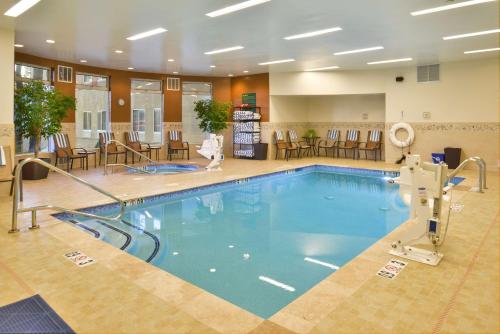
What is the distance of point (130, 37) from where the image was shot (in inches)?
284

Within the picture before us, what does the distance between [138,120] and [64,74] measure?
2.74 metres

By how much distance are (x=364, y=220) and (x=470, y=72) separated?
21.7ft

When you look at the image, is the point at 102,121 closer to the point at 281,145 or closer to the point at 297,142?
Result: the point at 281,145

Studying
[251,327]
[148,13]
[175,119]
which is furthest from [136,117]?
[251,327]

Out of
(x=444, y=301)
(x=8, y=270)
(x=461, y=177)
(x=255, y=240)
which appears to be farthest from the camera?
(x=461, y=177)

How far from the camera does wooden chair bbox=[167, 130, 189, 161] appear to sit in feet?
40.1

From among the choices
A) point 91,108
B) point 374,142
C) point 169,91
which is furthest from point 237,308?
point 169,91

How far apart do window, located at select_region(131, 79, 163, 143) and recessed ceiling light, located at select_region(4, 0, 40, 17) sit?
252 inches

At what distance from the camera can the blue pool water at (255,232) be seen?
3.57m

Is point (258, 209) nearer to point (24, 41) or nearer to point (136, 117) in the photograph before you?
point (24, 41)

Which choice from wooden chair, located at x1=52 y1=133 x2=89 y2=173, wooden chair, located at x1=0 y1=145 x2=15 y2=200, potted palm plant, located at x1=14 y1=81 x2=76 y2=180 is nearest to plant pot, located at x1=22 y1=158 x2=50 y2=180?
potted palm plant, located at x1=14 y1=81 x2=76 y2=180

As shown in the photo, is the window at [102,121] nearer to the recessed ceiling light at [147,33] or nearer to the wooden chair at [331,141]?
the recessed ceiling light at [147,33]

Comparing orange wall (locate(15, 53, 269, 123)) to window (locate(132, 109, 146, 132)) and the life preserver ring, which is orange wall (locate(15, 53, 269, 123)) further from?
the life preserver ring

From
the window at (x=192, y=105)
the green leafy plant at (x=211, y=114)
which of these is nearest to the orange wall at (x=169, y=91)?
the window at (x=192, y=105)
